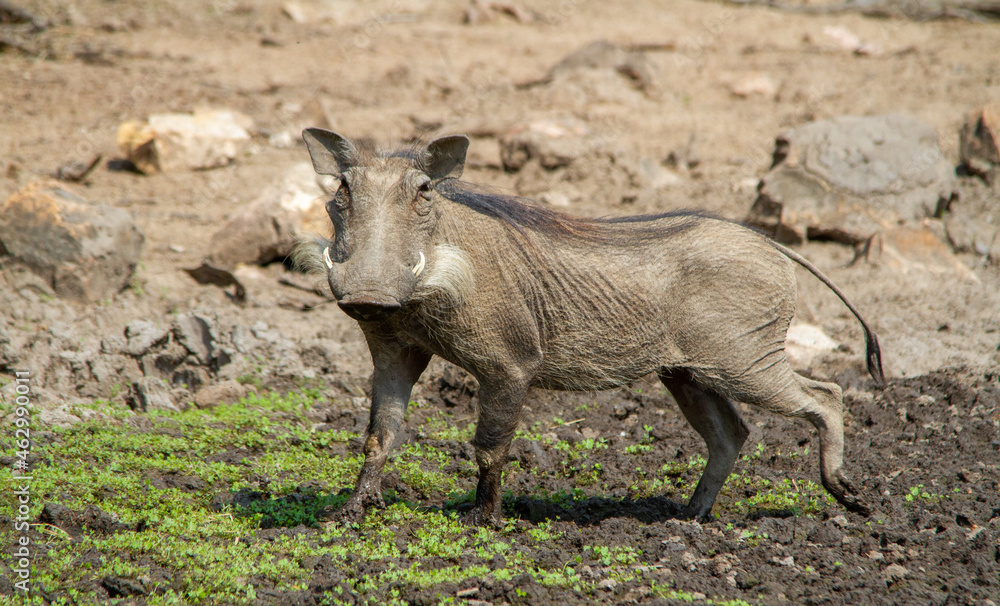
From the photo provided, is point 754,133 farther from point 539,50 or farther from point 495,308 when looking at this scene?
point 495,308

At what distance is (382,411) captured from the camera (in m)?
3.90

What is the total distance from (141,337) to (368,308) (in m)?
3.13

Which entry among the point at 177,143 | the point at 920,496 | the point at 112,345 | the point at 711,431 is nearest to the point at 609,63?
the point at 177,143

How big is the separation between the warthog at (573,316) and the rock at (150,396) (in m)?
1.84

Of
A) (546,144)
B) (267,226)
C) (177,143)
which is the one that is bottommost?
(267,226)

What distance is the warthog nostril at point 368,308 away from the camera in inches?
121

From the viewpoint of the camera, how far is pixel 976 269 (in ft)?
24.5

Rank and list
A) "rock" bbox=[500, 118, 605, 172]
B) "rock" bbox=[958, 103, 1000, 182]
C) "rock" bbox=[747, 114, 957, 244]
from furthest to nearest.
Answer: "rock" bbox=[500, 118, 605, 172] < "rock" bbox=[958, 103, 1000, 182] < "rock" bbox=[747, 114, 957, 244]

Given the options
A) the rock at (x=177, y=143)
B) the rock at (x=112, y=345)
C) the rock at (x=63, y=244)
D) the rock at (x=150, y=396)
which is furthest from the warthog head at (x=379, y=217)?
the rock at (x=177, y=143)

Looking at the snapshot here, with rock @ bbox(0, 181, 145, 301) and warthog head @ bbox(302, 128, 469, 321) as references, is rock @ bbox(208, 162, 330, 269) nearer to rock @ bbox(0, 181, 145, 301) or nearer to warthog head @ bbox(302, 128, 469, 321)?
rock @ bbox(0, 181, 145, 301)

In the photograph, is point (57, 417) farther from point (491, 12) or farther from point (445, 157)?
point (491, 12)

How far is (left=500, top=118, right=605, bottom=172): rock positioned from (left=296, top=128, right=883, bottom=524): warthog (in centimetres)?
462

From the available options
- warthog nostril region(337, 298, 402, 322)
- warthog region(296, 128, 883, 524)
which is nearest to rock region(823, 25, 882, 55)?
warthog region(296, 128, 883, 524)

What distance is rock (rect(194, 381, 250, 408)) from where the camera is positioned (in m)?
5.24
